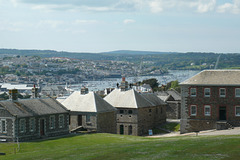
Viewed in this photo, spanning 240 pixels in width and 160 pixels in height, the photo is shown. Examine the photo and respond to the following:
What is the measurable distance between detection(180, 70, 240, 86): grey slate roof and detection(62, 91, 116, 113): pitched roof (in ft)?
36.7

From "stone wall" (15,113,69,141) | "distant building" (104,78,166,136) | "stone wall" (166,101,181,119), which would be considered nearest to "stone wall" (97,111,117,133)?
"stone wall" (15,113,69,141)

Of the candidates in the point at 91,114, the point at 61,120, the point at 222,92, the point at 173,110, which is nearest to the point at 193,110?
the point at 222,92

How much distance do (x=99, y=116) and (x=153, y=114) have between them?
63.8 ft

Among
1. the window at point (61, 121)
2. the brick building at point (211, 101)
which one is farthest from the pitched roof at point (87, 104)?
the brick building at point (211, 101)

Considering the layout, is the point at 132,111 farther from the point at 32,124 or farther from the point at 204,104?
the point at 32,124

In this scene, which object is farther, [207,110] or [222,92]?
[207,110]

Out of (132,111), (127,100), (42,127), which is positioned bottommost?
(132,111)

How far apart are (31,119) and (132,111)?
85.9 ft

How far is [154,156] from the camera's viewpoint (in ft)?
106

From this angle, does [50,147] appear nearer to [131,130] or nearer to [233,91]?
[233,91]

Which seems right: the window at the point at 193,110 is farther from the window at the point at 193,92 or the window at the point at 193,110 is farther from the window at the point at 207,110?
the window at the point at 193,92

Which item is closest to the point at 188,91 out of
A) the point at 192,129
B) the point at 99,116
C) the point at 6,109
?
the point at 192,129

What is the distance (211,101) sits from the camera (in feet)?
213

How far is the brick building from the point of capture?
63844 millimetres
